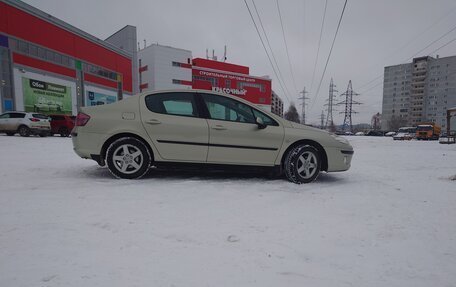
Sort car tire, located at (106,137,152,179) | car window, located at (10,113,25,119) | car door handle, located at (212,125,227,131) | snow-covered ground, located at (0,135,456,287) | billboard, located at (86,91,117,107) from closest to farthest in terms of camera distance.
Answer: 1. snow-covered ground, located at (0,135,456,287)
2. car tire, located at (106,137,152,179)
3. car door handle, located at (212,125,227,131)
4. car window, located at (10,113,25,119)
5. billboard, located at (86,91,117,107)

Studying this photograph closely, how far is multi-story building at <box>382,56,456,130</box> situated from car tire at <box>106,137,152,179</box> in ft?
Result: 337

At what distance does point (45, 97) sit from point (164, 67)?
2761cm

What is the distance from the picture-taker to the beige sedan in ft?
11.9

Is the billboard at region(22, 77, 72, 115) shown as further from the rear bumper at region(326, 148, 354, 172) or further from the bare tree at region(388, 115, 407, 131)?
the bare tree at region(388, 115, 407, 131)

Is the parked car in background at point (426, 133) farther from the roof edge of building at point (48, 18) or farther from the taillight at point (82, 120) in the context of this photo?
the roof edge of building at point (48, 18)

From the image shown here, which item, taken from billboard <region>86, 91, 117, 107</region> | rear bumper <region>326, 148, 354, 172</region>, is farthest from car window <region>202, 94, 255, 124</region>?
billboard <region>86, 91, 117, 107</region>

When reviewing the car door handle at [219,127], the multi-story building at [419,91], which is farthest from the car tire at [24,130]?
the multi-story building at [419,91]

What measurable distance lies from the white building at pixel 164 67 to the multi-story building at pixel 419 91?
78.4m

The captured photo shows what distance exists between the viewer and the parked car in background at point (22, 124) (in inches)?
521

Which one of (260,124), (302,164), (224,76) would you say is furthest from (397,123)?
(260,124)

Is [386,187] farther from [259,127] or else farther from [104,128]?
[104,128]

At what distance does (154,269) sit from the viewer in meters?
1.48

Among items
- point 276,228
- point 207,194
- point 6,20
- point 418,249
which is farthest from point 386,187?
point 6,20

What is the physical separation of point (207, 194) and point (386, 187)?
2.76 m
